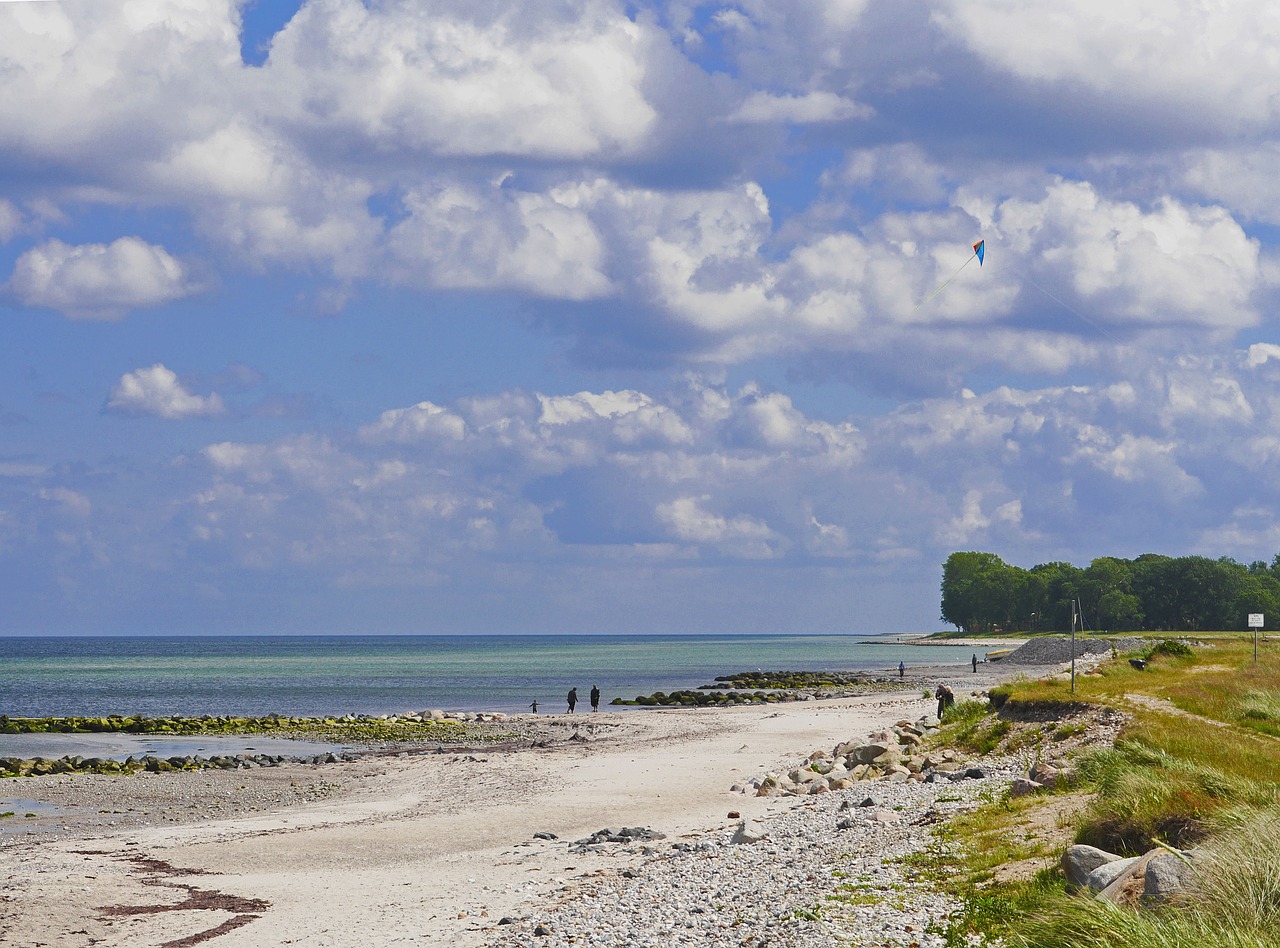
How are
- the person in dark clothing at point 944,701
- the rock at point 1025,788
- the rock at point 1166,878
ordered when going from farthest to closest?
the person in dark clothing at point 944,701, the rock at point 1025,788, the rock at point 1166,878

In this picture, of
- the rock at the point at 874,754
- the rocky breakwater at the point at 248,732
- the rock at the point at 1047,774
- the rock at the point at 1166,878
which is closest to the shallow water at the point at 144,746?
the rocky breakwater at the point at 248,732

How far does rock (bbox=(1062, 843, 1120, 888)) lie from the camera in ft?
39.9

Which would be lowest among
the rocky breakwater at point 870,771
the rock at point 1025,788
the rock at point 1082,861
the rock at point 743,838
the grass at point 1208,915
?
the rocky breakwater at point 870,771

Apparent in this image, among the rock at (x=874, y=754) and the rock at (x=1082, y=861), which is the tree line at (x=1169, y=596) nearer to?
the rock at (x=874, y=754)

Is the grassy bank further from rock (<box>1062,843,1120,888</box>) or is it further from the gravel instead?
the gravel

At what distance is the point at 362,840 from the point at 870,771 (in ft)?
38.6

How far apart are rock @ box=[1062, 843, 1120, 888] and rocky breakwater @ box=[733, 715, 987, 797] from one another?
12279 millimetres

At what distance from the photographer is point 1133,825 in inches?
523

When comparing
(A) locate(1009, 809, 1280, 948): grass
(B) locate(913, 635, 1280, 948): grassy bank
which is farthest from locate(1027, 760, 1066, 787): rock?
(A) locate(1009, 809, 1280, 948): grass

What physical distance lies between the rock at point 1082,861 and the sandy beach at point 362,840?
3.61m

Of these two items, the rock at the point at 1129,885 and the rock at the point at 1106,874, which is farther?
the rock at the point at 1106,874

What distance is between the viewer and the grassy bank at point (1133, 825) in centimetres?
953

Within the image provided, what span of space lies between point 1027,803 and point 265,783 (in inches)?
929

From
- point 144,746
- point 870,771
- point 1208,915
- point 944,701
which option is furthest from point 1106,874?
point 144,746
